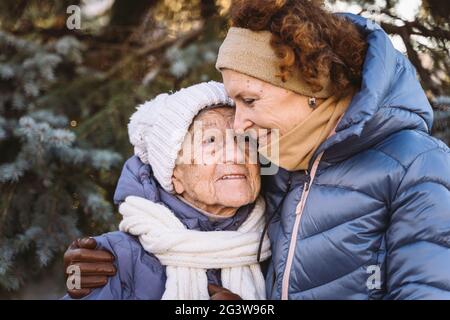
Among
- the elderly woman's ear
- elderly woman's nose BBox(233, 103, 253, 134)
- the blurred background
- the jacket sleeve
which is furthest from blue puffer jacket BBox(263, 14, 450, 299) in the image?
the blurred background

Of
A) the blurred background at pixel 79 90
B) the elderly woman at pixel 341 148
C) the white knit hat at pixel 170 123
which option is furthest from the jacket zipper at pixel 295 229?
the blurred background at pixel 79 90

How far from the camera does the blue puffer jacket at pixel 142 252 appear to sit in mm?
2289

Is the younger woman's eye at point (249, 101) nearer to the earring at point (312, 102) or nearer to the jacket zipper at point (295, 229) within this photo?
the earring at point (312, 102)

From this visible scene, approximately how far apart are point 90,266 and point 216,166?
0.56 m

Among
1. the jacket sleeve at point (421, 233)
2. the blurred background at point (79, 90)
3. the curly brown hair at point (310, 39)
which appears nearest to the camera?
the jacket sleeve at point (421, 233)

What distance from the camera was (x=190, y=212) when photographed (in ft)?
7.85

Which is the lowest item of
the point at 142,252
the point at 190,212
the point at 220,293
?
the point at 220,293

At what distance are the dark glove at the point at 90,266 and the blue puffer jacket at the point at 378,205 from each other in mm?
594

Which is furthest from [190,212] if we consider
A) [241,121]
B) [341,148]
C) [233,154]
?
[341,148]

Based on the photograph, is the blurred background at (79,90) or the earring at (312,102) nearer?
the earring at (312,102)

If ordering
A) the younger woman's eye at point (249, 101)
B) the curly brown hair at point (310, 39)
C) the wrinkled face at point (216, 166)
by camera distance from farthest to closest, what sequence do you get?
the wrinkled face at point (216, 166) < the younger woman's eye at point (249, 101) < the curly brown hair at point (310, 39)

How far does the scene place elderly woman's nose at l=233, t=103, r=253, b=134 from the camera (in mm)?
2230

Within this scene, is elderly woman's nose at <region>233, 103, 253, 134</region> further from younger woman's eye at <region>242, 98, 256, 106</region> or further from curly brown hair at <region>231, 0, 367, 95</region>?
curly brown hair at <region>231, 0, 367, 95</region>

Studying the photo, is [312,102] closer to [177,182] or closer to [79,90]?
[177,182]
